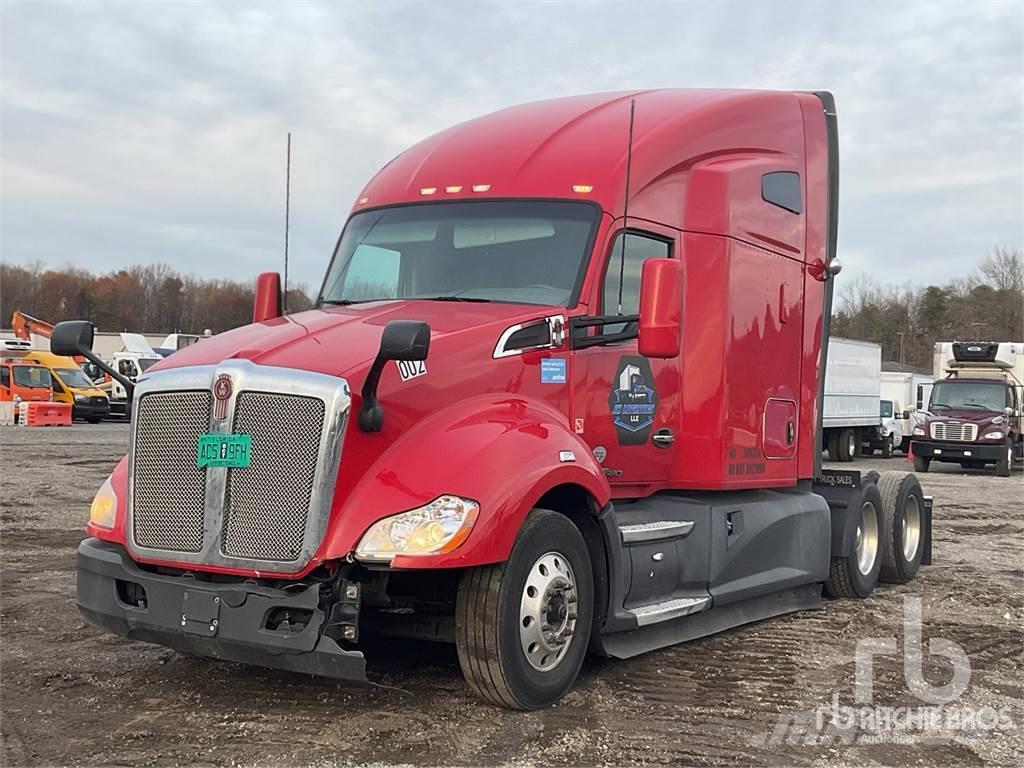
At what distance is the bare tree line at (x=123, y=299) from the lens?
103875mm

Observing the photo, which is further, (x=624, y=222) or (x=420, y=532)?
(x=624, y=222)

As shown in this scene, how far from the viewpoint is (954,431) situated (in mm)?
26484

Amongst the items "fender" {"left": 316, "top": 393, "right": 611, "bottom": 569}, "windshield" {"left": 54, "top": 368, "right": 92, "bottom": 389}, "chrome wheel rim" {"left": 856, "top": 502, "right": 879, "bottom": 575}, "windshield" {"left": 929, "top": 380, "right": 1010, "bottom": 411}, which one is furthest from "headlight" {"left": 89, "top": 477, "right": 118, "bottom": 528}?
"windshield" {"left": 54, "top": 368, "right": 92, "bottom": 389}

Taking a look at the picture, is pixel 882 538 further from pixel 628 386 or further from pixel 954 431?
pixel 954 431

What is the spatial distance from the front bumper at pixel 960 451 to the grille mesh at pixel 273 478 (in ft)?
80.7

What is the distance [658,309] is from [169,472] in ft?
8.95

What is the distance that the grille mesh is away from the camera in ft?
16.2

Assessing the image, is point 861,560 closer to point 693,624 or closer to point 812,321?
point 812,321

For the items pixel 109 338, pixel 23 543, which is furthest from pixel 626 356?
pixel 109 338

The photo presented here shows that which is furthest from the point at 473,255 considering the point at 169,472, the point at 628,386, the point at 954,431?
the point at 954,431

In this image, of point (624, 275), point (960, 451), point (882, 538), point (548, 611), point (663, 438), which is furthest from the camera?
point (960, 451)

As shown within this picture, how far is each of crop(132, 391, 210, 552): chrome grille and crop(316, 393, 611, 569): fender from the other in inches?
31.1

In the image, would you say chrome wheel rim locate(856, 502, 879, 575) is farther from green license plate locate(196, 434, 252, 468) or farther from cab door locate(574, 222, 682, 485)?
green license plate locate(196, 434, 252, 468)

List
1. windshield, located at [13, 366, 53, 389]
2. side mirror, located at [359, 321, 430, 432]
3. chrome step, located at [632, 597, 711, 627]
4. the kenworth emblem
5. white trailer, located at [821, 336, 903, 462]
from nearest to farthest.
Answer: side mirror, located at [359, 321, 430, 432] → the kenworth emblem → chrome step, located at [632, 597, 711, 627] → white trailer, located at [821, 336, 903, 462] → windshield, located at [13, 366, 53, 389]
